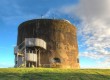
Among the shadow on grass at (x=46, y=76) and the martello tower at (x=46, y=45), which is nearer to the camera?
the shadow on grass at (x=46, y=76)

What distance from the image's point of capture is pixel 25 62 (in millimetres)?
34594

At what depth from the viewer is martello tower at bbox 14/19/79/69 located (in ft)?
117

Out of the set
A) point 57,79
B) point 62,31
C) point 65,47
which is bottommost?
point 57,79

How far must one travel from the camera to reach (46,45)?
37281mm

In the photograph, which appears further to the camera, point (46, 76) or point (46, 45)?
point (46, 45)

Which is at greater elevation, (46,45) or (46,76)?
(46,45)

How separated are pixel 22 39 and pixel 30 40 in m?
3.33

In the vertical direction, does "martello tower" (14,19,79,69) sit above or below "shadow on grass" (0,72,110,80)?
above

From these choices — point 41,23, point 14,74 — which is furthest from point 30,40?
point 14,74

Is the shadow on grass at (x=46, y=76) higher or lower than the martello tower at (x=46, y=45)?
lower

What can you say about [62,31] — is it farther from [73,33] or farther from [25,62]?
[25,62]

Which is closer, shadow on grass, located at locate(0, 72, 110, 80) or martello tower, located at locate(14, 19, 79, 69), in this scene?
shadow on grass, located at locate(0, 72, 110, 80)

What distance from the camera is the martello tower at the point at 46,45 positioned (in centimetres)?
3581

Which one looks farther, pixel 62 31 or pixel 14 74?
pixel 62 31
